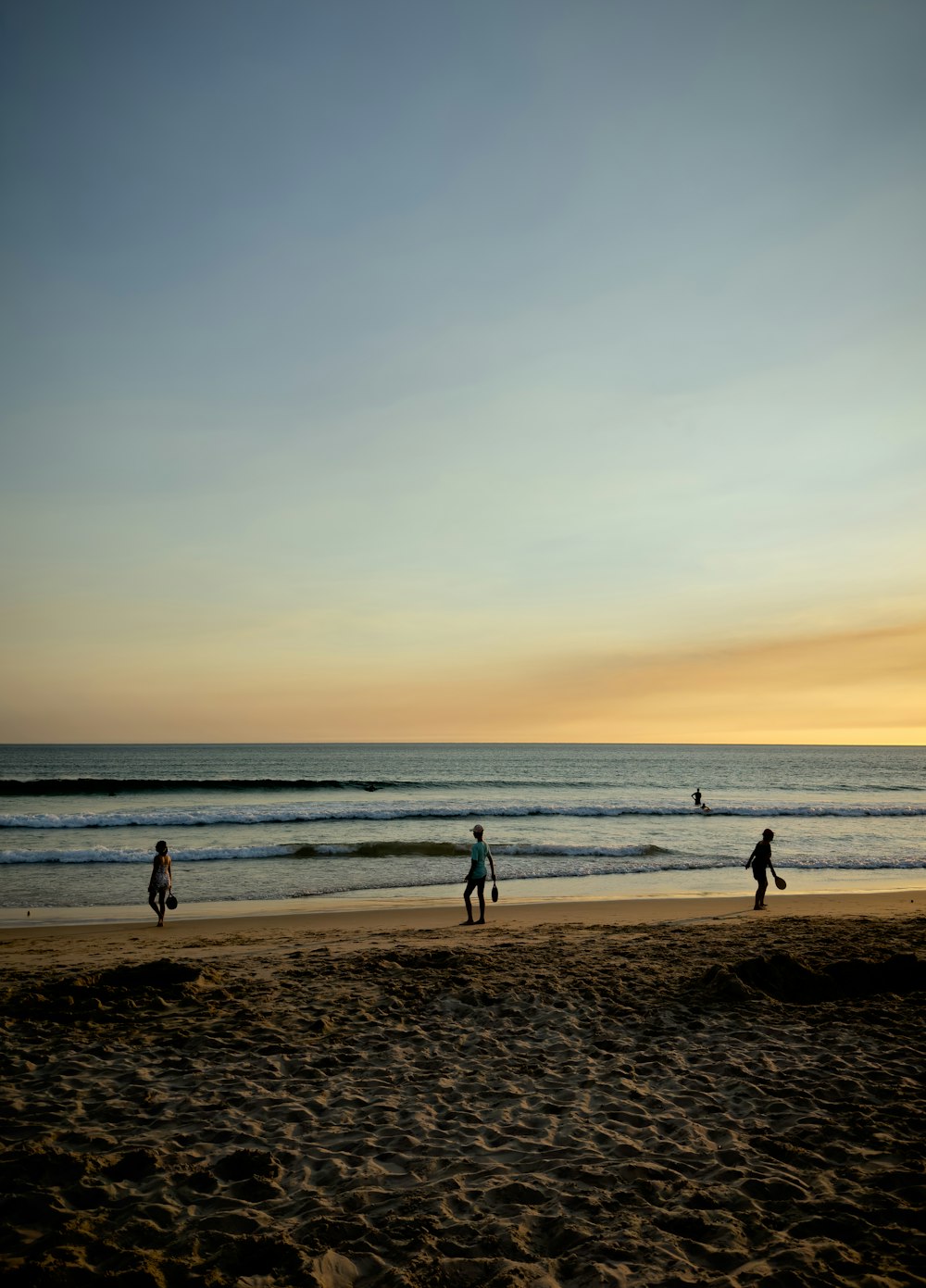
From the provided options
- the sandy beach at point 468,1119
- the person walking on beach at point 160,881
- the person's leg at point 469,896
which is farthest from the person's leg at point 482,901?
the person walking on beach at point 160,881

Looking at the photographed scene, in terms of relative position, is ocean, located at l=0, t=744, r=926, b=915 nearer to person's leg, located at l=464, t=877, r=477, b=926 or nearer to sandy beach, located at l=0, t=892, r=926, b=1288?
person's leg, located at l=464, t=877, r=477, b=926

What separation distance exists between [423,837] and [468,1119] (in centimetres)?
2474

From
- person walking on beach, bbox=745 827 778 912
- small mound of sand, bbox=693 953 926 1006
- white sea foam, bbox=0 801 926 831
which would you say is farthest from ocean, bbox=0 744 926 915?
small mound of sand, bbox=693 953 926 1006

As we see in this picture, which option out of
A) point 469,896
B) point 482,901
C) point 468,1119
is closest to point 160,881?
point 469,896

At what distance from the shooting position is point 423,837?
30.3m

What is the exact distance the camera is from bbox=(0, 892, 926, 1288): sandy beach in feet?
13.8

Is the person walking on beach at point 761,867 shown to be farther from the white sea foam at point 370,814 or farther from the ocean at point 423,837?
the white sea foam at point 370,814

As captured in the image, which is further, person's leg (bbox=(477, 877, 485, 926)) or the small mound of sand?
person's leg (bbox=(477, 877, 485, 926))

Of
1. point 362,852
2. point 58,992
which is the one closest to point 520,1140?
point 58,992

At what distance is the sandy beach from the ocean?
373 inches

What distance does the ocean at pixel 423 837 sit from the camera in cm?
2019

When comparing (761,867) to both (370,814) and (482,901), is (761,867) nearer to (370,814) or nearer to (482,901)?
(482,901)

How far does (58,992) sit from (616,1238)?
24.2 ft

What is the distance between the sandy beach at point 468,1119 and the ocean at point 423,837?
9.46 m
